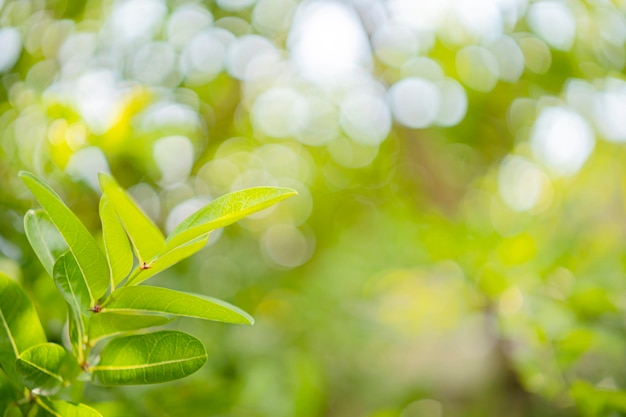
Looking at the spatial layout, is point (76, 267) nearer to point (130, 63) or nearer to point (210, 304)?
point (210, 304)

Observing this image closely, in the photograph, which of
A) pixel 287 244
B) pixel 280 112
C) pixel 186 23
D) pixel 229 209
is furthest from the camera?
pixel 287 244

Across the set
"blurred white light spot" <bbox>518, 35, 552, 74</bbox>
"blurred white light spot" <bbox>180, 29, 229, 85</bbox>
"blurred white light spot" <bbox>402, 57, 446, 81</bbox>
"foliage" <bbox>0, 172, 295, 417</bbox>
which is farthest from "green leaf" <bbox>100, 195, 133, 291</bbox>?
"blurred white light spot" <bbox>402, 57, 446, 81</bbox>

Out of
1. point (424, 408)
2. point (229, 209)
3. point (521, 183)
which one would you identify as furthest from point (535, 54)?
point (229, 209)

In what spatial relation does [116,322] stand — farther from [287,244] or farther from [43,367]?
[287,244]

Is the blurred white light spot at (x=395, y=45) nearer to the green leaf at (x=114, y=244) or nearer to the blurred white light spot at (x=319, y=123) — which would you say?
the blurred white light spot at (x=319, y=123)

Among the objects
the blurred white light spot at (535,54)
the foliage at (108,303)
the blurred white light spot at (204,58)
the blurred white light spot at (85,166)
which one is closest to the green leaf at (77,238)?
the foliage at (108,303)

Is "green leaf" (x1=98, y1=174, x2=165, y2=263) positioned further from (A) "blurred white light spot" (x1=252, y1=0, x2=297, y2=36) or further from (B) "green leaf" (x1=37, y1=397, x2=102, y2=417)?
(A) "blurred white light spot" (x1=252, y1=0, x2=297, y2=36)
